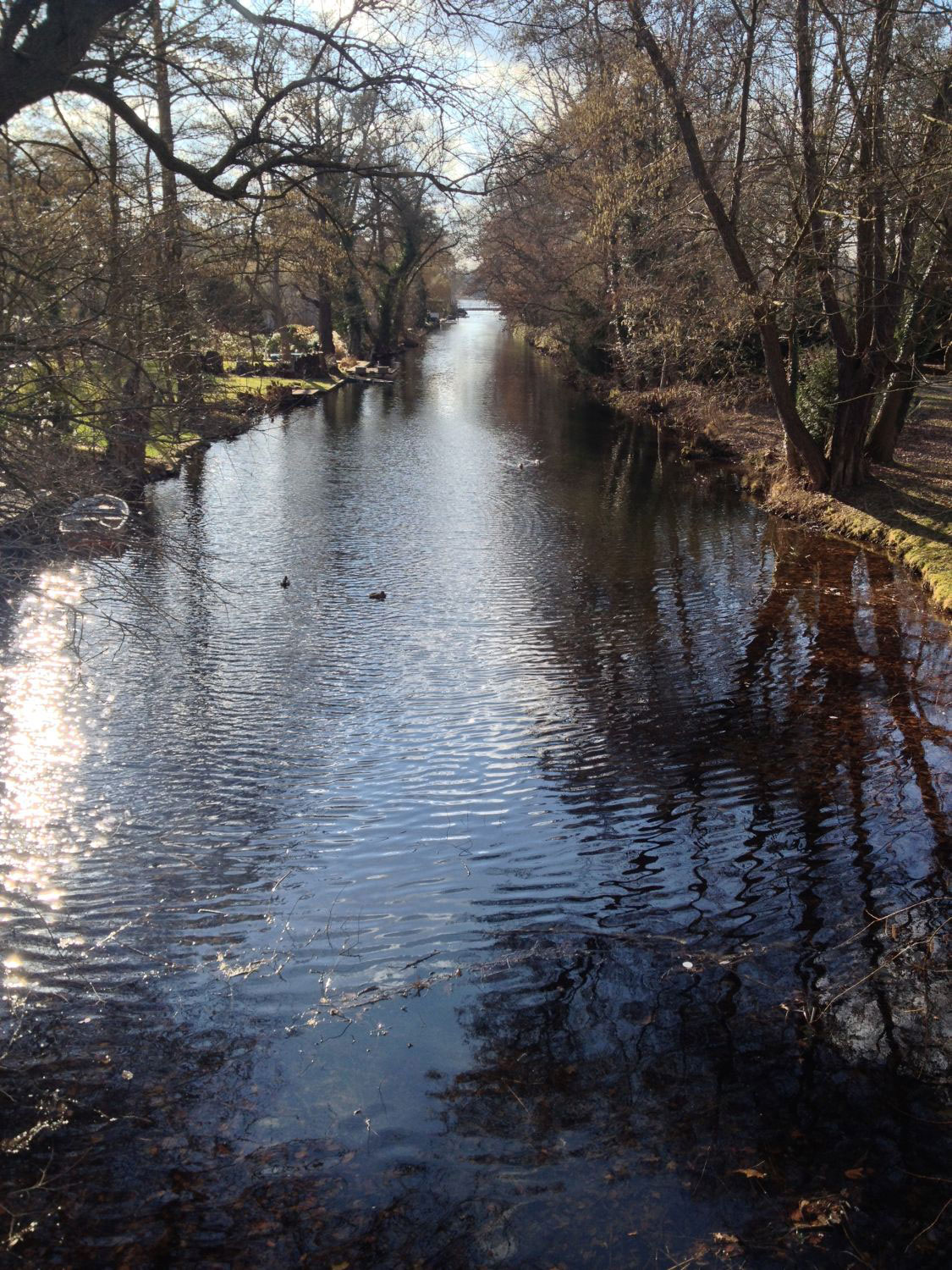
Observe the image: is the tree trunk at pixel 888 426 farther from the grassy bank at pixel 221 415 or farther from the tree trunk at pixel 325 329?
the tree trunk at pixel 325 329

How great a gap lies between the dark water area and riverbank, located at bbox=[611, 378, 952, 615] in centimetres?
154

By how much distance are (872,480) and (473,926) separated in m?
13.1

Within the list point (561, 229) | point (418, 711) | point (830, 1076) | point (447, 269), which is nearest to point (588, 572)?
point (418, 711)

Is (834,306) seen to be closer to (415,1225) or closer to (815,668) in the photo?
(815,668)

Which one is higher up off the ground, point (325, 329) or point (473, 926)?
point (325, 329)

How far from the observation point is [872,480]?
16484mm

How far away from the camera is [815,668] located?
10.1 metres

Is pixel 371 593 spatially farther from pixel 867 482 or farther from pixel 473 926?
pixel 867 482

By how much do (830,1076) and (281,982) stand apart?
2763mm

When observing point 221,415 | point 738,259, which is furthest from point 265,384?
point 738,259

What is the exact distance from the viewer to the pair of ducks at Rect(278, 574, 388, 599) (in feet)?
40.5

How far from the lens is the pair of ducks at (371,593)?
12.3 metres

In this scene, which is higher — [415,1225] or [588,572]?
[588,572]

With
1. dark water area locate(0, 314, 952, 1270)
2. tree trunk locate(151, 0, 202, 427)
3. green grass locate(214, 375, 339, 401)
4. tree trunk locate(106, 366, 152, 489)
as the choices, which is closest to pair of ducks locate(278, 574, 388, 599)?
dark water area locate(0, 314, 952, 1270)
